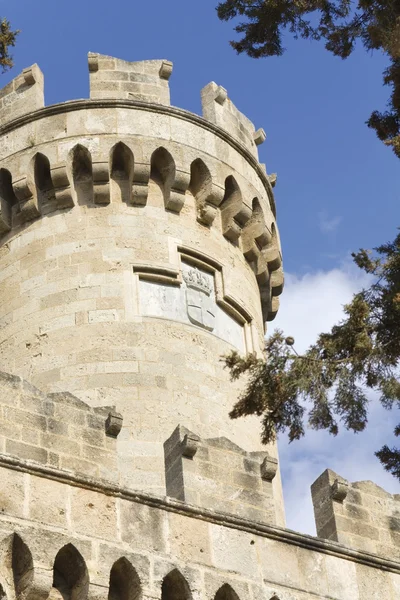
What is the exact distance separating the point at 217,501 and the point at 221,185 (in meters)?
6.37

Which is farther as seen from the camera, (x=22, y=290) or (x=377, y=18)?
(x=22, y=290)

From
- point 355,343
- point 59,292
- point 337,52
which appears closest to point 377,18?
point 337,52

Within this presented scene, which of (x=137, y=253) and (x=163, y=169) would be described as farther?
(x=163, y=169)

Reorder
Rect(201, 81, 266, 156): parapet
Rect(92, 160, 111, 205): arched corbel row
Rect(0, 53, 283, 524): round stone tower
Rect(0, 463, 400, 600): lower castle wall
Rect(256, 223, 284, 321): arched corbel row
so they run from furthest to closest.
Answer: Rect(201, 81, 266, 156): parapet
Rect(256, 223, 284, 321): arched corbel row
Rect(92, 160, 111, 205): arched corbel row
Rect(0, 53, 283, 524): round stone tower
Rect(0, 463, 400, 600): lower castle wall

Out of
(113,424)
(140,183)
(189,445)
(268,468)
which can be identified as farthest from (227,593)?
(140,183)

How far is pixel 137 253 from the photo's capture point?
19562 millimetres

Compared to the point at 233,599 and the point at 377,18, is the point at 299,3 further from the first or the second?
the point at 233,599

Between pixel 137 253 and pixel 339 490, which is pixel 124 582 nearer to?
pixel 339 490

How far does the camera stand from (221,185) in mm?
20953

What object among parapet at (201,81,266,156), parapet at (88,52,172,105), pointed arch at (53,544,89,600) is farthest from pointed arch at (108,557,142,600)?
parapet at (201,81,266,156)

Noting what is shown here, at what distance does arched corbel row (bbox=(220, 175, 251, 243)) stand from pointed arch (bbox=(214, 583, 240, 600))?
22.9 ft

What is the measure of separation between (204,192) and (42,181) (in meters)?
2.07

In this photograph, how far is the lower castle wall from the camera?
14.0 m

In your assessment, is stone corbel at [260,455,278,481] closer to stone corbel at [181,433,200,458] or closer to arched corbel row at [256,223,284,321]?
stone corbel at [181,433,200,458]
